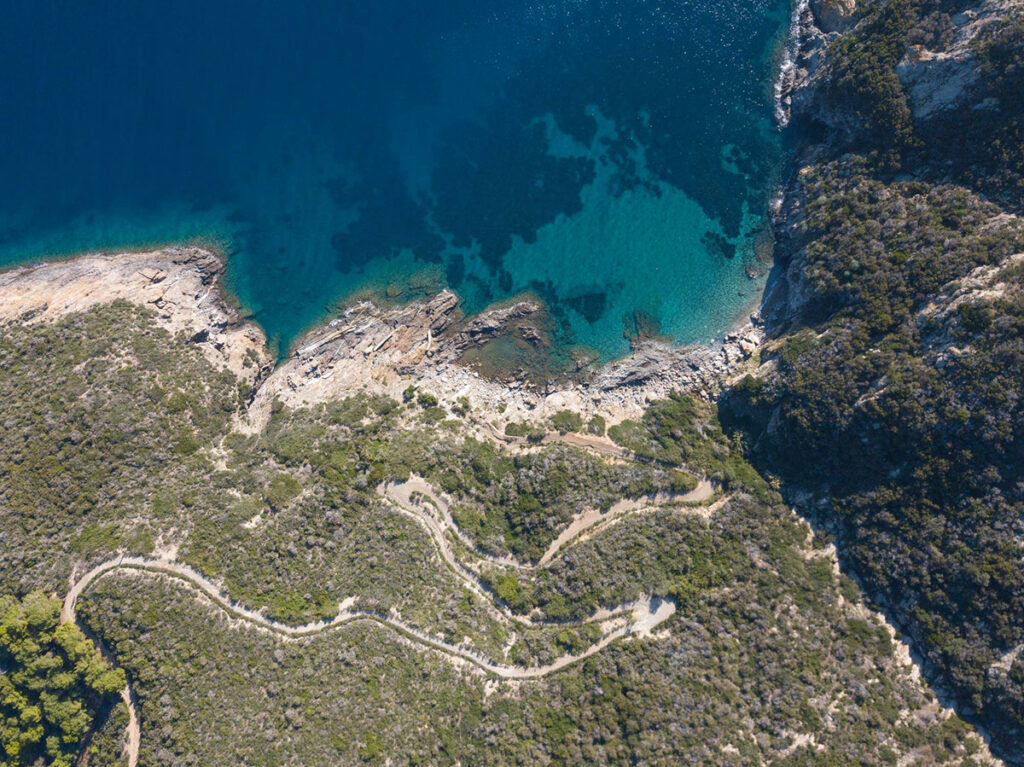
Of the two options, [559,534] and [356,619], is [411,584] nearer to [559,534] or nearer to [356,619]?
[356,619]

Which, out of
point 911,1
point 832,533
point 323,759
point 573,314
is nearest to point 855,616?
point 832,533

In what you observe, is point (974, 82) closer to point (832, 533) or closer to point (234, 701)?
point (832, 533)

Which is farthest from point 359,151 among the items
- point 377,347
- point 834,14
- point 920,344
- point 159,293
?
point 920,344

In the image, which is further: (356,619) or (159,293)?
(159,293)

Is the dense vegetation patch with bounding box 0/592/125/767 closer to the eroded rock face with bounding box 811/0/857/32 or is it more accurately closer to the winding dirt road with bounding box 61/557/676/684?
the winding dirt road with bounding box 61/557/676/684

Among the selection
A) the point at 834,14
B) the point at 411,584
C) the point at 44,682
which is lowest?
the point at 44,682

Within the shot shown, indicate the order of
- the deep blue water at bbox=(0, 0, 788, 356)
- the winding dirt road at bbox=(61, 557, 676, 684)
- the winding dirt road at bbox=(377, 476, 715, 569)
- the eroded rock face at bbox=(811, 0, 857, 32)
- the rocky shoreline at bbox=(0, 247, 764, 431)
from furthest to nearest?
1. the deep blue water at bbox=(0, 0, 788, 356)
2. the rocky shoreline at bbox=(0, 247, 764, 431)
3. the eroded rock face at bbox=(811, 0, 857, 32)
4. the winding dirt road at bbox=(377, 476, 715, 569)
5. the winding dirt road at bbox=(61, 557, 676, 684)

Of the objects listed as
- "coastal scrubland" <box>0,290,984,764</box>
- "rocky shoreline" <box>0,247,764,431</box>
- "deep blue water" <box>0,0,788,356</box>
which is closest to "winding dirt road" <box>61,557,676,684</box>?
"coastal scrubland" <box>0,290,984,764</box>
